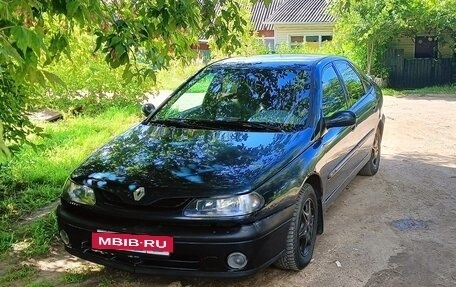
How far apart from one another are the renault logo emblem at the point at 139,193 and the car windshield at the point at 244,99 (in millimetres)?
1147

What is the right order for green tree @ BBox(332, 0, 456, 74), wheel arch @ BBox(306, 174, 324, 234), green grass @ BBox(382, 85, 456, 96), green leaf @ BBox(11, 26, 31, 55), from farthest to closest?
green grass @ BBox(382, 85, 456, 96) < green tree @ BBox(332, 0, 456, 74) < wheel arch @ BBox(306, 174, 324, 234) < green leaf @ BBox(11, 26, 31, 55)

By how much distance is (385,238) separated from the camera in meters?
4.44

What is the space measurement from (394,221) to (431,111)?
8.74m

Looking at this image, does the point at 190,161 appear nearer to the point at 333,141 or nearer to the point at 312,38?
the point at 333,141

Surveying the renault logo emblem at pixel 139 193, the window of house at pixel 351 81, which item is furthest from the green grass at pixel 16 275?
the window of house at pixel 351 81

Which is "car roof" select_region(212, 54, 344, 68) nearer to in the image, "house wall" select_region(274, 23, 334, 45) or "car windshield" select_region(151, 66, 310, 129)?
"car windshield" select_region(151, 66, 310, 129)

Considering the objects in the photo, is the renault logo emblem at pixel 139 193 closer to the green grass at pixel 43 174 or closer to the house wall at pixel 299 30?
the green grass at pixel 43 174

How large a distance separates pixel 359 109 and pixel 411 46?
17779 millimetres

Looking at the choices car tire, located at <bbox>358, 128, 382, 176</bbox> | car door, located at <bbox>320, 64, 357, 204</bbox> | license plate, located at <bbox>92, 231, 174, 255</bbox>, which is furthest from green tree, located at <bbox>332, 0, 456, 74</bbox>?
license plate, located at <bbox>92, 231, 174, 255</bbox>

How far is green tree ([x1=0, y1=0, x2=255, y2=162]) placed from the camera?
8.12ft

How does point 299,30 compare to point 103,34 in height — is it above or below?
below

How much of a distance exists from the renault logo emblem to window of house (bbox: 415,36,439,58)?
65.2 feet

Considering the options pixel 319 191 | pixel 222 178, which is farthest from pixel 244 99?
pixel 222 178

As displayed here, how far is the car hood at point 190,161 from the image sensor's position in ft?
10.8
